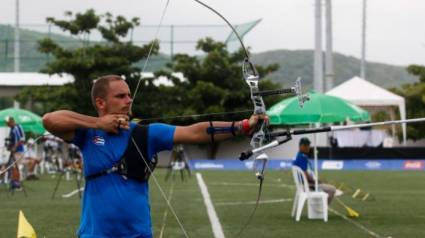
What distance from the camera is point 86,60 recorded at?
4453 centimetres

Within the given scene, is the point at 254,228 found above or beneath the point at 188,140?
beneath

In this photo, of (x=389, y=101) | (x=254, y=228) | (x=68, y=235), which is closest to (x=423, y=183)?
(x=389, y=101)

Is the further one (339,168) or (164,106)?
(164,106)

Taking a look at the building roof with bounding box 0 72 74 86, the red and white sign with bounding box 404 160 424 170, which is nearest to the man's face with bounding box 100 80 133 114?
the red and white sign with bounding box 404 160 424 170

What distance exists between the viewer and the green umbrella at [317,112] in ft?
52.5

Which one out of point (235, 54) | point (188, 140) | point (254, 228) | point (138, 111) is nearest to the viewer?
point (188, 140)

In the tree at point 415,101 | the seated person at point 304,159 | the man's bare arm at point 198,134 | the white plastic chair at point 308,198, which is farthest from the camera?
the tree at point 415,101

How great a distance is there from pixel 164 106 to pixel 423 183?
66.2 ft

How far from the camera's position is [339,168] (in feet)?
131

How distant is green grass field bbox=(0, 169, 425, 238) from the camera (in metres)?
13.3

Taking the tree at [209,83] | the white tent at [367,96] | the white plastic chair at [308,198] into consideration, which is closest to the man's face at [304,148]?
the white plastic chair at [308,198]

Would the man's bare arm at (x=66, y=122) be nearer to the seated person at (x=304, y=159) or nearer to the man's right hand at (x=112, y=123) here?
the man's right hand at (x=112, y=123)

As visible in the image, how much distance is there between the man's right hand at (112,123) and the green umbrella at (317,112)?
10.4m

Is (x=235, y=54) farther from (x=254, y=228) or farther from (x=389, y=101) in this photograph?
(x=254, y=228)
